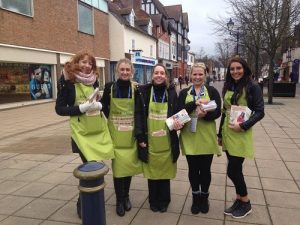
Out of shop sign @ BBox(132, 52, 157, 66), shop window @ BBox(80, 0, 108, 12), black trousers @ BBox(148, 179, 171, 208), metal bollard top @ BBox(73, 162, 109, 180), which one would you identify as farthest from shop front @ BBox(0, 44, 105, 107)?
metal bollard top @ BBox(73, 162, 109, 180)

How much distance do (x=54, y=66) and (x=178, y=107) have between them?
17040mm

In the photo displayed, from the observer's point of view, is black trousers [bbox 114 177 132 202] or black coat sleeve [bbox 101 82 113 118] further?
black trousers [bbox 114 177 132 202]

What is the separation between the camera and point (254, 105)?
3.59 m

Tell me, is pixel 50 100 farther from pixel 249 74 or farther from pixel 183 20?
pixel 183 20

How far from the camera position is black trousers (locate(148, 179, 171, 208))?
3979mm

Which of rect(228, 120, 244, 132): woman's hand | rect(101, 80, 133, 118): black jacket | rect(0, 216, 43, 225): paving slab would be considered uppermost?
rect(101, 80, 133, 118): black jacket

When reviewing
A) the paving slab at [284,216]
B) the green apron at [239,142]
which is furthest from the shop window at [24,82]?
the paving slab at [284,216]

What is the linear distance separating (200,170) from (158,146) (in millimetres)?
562

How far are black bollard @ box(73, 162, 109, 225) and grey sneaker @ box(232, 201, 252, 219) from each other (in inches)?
70.9

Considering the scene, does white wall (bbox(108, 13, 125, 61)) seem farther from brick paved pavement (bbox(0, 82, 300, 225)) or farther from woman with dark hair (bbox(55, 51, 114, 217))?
woman with dark hair (bbox(55, 51, 114, 217))

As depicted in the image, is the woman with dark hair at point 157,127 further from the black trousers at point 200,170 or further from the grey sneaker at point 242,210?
the grey sneaker at point 242,210

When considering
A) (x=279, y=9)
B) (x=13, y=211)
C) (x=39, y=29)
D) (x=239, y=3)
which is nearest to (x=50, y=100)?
(x=39, y=29)

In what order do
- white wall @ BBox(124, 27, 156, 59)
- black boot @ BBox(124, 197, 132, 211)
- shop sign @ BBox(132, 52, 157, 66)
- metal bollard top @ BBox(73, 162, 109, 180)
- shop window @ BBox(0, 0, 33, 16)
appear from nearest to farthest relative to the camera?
metal bollard top @ BBox(73, 162, 109, 180)
black boot @ BBox(124, 197, 132, 211)
shop window @ BBox(0, 0, 33, 16)
shop sign @ BBox(132, 52, 157, 66)
white wall @ BBox(124, 27, 156, 59)

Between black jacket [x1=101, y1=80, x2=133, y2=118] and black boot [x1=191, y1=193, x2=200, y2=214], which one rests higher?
black jacket [x1=101, y1=80, x2=133, y2=118]
